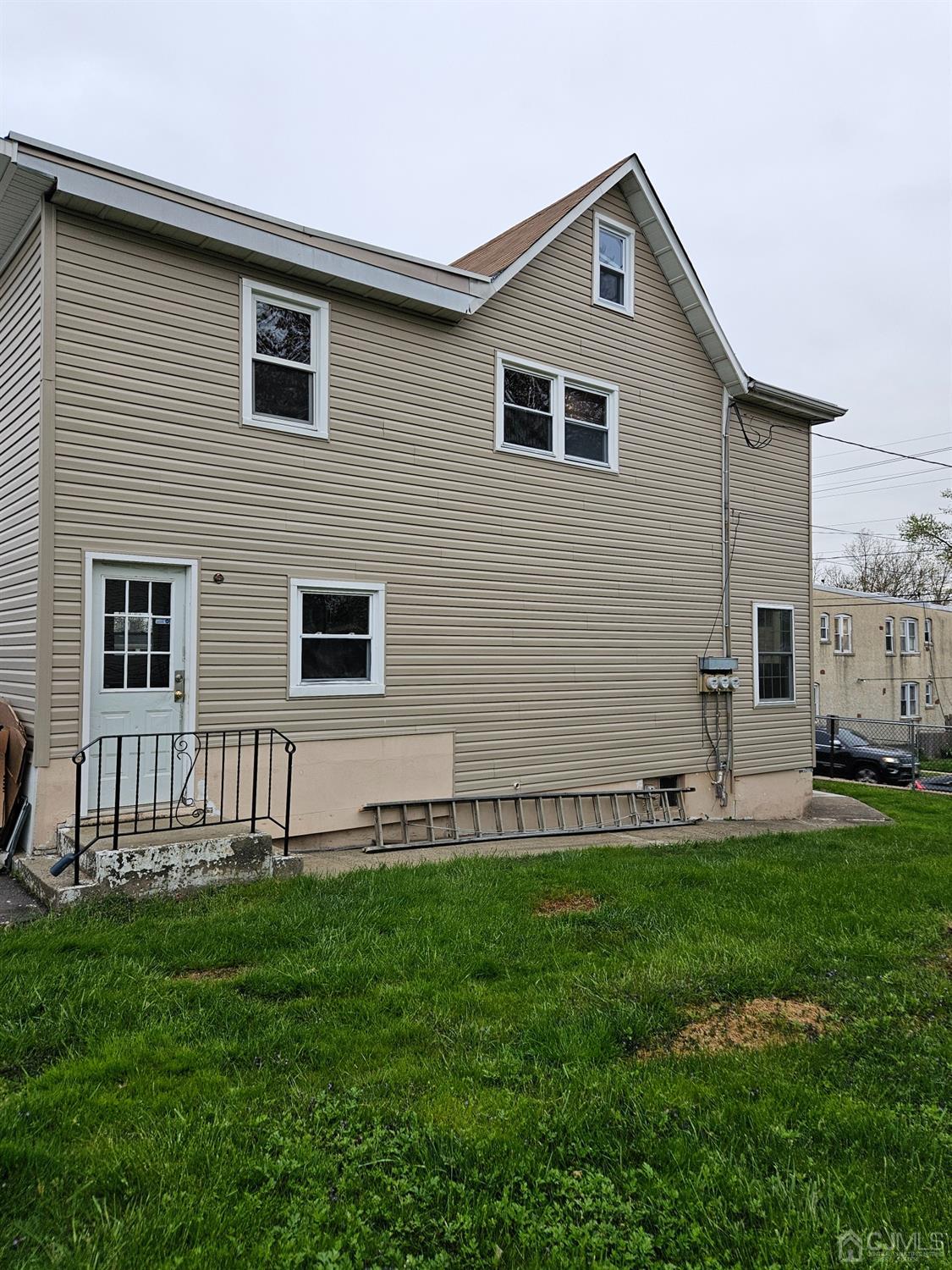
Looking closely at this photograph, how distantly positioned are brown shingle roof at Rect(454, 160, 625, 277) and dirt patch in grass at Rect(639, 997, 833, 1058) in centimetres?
863

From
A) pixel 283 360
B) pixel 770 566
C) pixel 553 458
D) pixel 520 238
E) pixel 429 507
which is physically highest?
pixel 520 238

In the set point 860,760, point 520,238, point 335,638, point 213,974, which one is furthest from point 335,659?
point 860,760

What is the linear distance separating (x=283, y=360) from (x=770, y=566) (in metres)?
8.89

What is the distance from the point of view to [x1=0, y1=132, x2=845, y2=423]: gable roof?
23.5ft

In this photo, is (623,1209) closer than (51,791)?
Yes

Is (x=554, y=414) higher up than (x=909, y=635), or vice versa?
(x=554, y=414)

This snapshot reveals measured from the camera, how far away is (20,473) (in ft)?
25.5

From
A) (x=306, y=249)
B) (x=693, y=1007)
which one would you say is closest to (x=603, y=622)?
(x=306, y=249)

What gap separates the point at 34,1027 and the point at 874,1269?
326 centimetres

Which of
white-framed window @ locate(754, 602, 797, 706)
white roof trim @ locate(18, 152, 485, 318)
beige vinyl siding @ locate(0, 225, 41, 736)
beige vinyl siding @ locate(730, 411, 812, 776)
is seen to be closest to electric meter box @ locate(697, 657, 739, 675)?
beige vinyl siding @ locate(730, 411, 812, 776)

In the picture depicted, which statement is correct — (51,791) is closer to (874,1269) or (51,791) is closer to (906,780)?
(874,1269)

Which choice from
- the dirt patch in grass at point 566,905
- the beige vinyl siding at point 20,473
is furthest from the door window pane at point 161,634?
the dirt patch in grass at point 566,905

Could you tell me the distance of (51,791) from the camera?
7121mm

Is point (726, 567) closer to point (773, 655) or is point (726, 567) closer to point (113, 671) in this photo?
point (773, 655)
